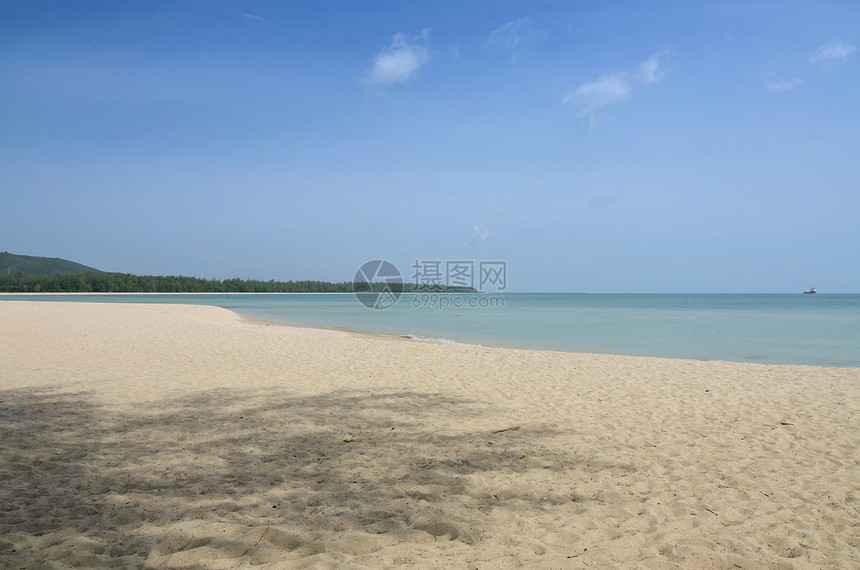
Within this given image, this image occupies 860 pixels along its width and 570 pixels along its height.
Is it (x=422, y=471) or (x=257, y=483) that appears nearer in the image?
(x=257, y=483)

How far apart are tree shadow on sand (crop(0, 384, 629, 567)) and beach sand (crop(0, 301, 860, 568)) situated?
0.06 feet

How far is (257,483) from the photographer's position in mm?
4121

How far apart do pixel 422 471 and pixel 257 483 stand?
4.71 ft

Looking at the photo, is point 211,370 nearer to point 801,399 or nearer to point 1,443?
point 1,443

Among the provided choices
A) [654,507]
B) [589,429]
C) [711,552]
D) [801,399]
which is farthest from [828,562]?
[801,399]

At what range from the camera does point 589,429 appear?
235 inches

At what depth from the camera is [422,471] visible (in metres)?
4.50

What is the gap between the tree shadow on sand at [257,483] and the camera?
3.06 metres

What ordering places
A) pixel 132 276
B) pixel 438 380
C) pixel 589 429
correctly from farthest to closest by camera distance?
pixel 132 276 < pixel 438 380 < pixel 589 429

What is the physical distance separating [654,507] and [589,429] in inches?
86.3

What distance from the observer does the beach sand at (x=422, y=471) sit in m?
3.10

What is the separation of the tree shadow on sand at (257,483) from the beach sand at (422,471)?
2 cm

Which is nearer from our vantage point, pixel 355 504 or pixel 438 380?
pixel 355 504

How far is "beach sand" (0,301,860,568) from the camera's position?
310 cm
